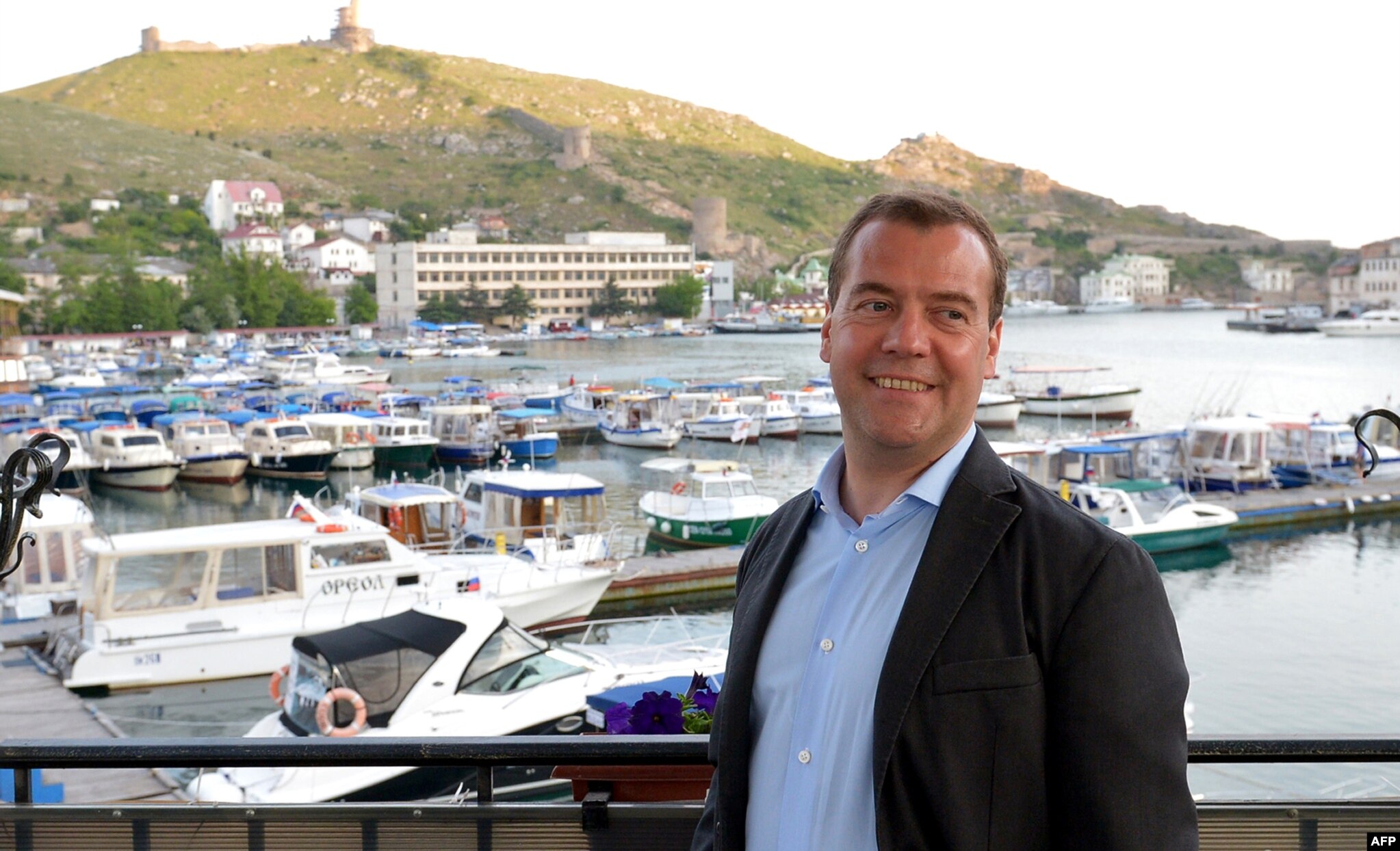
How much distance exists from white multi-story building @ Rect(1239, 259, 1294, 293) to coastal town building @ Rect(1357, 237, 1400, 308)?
24.9 metres

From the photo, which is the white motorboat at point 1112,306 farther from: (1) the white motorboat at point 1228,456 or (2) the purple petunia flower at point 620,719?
(2) the purple petunia flower at point 620,719

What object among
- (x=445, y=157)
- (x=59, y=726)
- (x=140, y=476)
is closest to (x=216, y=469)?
(x=140, y=476)

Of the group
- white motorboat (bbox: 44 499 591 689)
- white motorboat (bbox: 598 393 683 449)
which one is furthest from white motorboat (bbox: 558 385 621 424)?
white motorboat (bbox: 44 499 591 689)

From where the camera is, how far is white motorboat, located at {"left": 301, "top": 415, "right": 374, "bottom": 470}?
32.7 m

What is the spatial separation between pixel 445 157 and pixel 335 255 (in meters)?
58.5

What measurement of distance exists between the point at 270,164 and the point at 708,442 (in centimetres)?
13243

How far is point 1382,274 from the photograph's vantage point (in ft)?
481

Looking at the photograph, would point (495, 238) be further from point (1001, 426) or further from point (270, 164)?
point (1001, 426)

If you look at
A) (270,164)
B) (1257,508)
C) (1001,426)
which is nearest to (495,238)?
(270,164)

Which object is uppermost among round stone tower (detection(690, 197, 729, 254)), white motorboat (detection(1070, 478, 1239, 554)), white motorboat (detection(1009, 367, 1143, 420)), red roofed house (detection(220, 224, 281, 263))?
round stone tower (detection(690, 197, 729, 254))

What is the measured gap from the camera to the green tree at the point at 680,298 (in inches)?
4451

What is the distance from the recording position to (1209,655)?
16562mm

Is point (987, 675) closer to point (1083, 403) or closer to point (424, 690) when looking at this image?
point (424, 690)

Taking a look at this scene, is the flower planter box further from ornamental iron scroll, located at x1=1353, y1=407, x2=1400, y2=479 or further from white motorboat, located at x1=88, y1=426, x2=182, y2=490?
white motorboat, located at x1=88, y1=426, x2=182, y2=490
